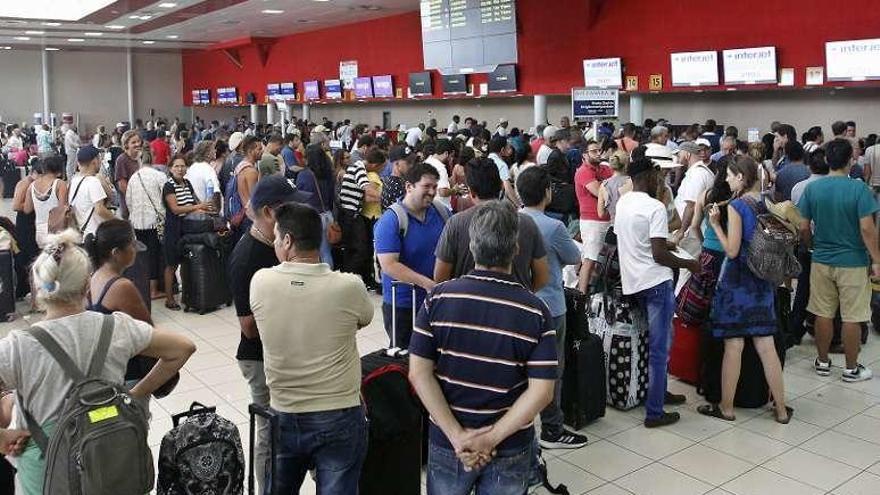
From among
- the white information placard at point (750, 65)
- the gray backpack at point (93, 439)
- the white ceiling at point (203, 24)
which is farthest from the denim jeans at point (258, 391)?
the white ceiling at point (203, 24)

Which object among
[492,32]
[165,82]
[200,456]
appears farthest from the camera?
[165,82]

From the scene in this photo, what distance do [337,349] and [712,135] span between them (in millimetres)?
8855

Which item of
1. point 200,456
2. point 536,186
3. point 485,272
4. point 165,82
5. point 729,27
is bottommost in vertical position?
point 200,456

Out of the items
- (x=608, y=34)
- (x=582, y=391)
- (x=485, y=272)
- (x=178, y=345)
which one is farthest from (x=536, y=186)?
(x=608, y=34)

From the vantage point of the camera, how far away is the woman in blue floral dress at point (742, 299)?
4.26 meters

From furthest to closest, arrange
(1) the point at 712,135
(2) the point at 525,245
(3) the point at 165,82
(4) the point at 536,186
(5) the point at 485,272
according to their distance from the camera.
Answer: (3) the point at 165,82, (1) the point at 712,135, (4) the point at 536,186, (2) the point at 525,245, (5) the point at 485,272

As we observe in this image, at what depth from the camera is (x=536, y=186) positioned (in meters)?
3.71

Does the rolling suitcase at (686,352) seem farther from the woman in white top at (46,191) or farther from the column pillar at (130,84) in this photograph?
the column pillar at (130,84)

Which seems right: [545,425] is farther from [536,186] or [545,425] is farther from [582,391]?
[536,186]

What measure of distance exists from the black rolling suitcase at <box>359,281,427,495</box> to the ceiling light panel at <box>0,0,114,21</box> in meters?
15.6

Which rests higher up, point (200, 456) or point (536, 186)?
point (536, 186)

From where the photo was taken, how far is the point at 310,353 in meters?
2.55

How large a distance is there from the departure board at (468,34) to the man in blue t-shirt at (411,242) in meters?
8.26

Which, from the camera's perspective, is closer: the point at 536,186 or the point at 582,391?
the point at 536,186
